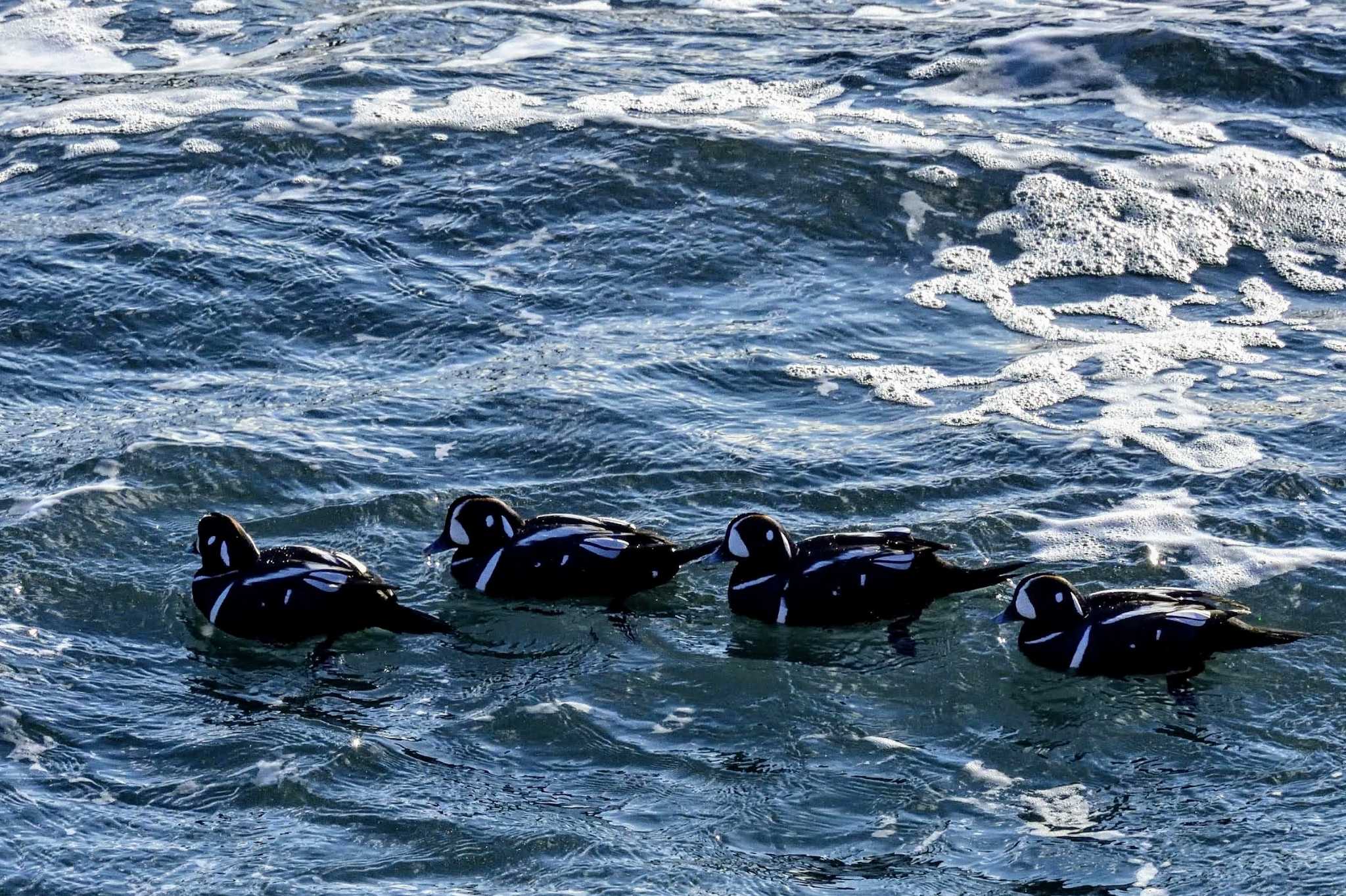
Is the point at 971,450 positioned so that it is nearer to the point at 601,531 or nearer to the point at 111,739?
the point at 601,531

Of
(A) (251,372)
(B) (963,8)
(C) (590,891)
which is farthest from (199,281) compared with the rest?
(B) (963,8)

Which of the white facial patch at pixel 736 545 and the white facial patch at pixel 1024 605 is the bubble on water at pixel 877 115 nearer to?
the white facial patch at pixel 736 545

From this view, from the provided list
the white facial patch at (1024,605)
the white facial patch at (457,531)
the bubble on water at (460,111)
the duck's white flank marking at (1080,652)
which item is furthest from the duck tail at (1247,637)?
the bubble on water at (460,111)

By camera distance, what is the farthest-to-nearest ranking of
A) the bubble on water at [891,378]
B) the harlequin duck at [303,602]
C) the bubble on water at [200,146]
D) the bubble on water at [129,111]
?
the bubble on water at [129,111]
the bubble on water at [200,146]
the bubble on water at [891,378]
the harlequin duck at [303,602]

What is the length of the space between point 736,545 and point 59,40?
470 inches

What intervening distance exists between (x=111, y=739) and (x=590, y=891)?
2.50 meters

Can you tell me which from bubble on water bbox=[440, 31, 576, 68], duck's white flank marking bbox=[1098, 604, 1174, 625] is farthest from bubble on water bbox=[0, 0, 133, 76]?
duck's white flank marking bbox=[1098, 604, 1174, 625]

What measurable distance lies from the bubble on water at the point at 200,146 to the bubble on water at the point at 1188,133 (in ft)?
27.9

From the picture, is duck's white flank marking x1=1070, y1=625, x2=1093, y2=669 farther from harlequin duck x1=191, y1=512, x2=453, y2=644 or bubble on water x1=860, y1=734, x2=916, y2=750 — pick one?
harlequin duck x1=191, y1=512, x2=453, y2=644

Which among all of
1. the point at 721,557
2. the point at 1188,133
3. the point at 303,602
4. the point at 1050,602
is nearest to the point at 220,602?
the point at 303,602

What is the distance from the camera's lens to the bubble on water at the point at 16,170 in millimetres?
14336

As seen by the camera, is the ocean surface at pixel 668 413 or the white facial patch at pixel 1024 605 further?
the white facial patch at pixel 1024 605

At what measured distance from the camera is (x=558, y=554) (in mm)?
8906

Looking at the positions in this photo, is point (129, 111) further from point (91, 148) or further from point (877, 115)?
point (877, 115)
